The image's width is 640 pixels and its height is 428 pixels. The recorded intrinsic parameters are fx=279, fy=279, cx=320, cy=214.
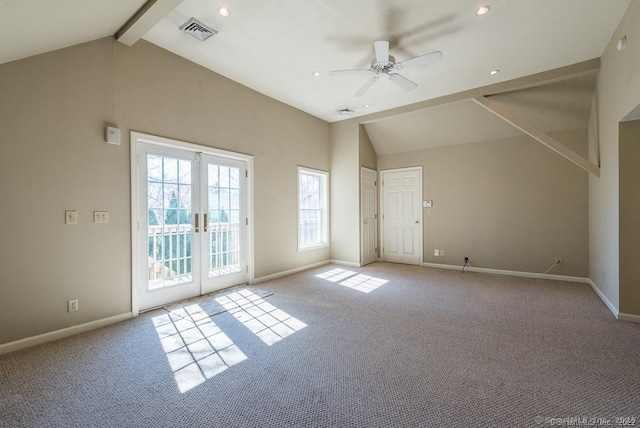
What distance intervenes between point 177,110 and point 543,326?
190 inches

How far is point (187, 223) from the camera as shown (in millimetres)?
3668

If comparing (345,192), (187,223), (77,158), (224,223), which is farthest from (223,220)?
(345,192)

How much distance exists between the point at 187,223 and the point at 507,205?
17.6 feet

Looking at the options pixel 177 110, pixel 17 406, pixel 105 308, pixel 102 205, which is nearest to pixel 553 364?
pixel 17 406

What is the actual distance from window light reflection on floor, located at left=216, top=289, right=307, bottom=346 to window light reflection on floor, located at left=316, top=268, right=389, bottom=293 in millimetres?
1415

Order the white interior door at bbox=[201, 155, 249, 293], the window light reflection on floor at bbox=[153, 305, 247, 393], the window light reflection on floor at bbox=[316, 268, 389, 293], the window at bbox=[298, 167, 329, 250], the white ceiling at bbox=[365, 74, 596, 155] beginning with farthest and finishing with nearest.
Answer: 1. the window at bbox=[298, 167, 329, 250]
2. the window light reflection on floor at bbox=[316, 268, 389, 293]
3. the white ceiling at bbox=[365, 74, 596, 155]
4. the white interior door at bbox=[201, 155, 249, 293]
5. the window light reflection on floor at bbox=[153, 305, 247, 393]

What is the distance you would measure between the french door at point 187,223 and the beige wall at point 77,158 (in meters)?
0.20

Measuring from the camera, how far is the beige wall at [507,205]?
15.1ft

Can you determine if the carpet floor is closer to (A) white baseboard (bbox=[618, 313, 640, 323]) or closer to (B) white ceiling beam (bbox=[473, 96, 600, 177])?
(A) white baseboard (bbox=[618, 313, 640, 323])

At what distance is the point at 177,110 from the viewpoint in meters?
3.52

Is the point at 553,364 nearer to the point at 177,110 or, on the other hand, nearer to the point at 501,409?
the point at 501,409

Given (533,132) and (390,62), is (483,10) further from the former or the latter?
(533,132)

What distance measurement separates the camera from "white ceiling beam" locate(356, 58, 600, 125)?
358 cm

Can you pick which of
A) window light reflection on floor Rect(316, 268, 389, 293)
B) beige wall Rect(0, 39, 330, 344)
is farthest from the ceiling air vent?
window light reflection on floor Rect(316, 268, 389, 293)
